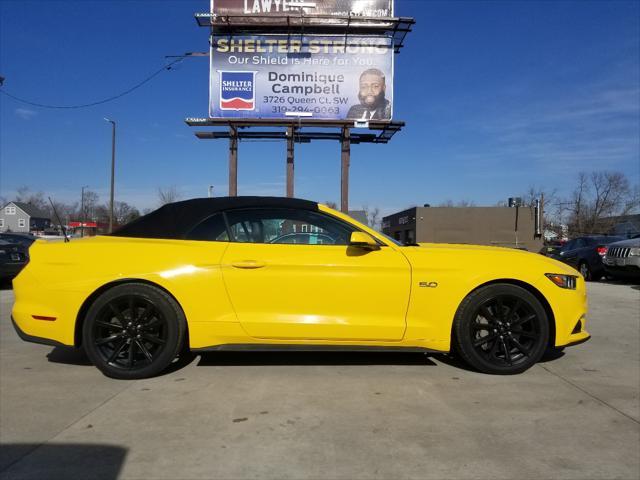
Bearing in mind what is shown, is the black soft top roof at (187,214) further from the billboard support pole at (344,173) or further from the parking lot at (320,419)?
the billboard support pole at (344,173)

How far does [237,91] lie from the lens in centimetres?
1510

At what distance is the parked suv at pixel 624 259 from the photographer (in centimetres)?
1122

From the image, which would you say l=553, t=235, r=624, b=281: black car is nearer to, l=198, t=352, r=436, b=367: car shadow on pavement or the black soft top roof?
l=198, t=352, r=436, b=367: car shadow on pavement

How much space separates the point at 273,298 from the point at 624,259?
11.0 m

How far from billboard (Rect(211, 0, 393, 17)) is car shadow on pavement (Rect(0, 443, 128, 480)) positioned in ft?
47.4

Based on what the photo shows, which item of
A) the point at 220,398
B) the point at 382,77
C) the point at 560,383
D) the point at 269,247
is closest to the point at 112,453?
the point at 220,398

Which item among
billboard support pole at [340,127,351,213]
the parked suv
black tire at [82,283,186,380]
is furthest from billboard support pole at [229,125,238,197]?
black tire at [82,283,186,380]

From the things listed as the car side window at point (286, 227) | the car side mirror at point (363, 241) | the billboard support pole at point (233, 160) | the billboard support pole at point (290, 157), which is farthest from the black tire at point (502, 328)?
the billboard support pole at point (233, 160)

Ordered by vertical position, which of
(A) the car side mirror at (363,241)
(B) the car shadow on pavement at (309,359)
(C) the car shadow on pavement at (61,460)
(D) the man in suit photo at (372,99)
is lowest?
(C) the car shadow on pavement at (61,460)

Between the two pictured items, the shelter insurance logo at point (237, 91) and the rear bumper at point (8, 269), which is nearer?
the rear bumper at point (8, 269)

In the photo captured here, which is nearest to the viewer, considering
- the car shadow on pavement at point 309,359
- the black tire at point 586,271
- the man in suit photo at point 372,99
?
the car shadow on pavement at point 309,359

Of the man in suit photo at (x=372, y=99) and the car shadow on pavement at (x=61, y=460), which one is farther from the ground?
the man in suit photo at (x=372, y=99)

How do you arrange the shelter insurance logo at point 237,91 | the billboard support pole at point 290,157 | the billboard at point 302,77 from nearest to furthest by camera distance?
the billboard at point 302,77
the shelter insurance logo at point 237,91
the billboard support pole at point 290,157

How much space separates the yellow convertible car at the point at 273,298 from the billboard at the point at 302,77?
11917 mm
